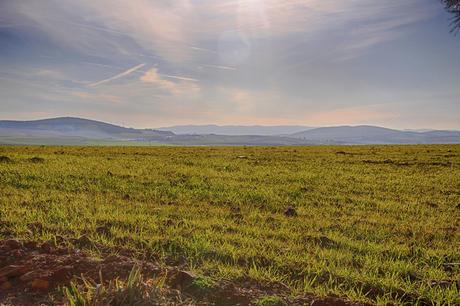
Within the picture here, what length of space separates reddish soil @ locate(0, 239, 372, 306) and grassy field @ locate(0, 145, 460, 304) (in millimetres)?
325

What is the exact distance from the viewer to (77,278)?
15.3 ft

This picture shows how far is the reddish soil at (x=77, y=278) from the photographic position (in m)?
4.27

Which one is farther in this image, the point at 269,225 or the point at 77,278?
the point at 269,225

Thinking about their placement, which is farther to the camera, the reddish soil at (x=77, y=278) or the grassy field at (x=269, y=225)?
the grassy field at (x=269, y=225)

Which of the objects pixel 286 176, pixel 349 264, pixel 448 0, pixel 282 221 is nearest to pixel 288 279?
pixel 349 264

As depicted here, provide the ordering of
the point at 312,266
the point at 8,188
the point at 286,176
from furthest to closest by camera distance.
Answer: the point at 286,176
the point at 8,188
the point at 312,266

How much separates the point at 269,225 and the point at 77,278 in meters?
4.52

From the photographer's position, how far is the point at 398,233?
789 centimetres

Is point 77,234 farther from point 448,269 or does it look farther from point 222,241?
point 448,269

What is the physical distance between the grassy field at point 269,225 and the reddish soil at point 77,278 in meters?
0.33

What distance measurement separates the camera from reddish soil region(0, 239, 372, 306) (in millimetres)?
4273

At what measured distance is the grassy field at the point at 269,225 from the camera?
207 inches

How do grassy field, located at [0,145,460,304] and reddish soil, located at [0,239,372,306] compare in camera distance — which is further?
grassy field, located at [0,145,460,304]

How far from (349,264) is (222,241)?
226cm
